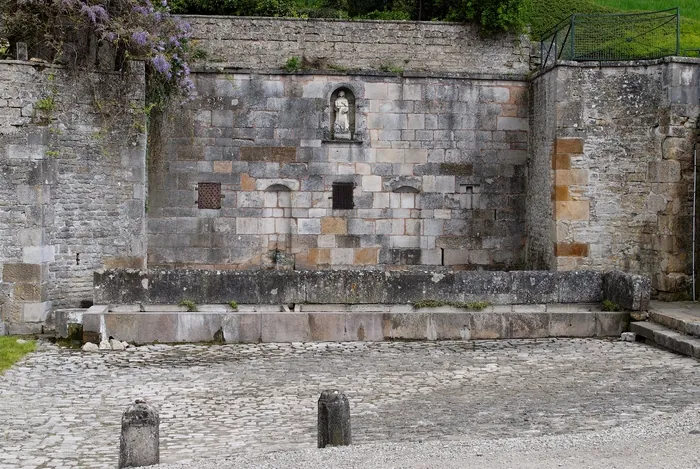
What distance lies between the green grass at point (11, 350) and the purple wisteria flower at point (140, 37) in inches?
192

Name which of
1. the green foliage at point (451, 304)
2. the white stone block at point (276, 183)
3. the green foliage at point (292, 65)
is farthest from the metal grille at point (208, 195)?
the green foliage at point (451, 304)

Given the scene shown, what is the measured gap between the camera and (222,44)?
17359mm

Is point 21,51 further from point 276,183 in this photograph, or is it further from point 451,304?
point 451,304

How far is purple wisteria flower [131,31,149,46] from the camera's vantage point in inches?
570

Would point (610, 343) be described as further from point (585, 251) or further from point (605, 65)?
point (605, 65)

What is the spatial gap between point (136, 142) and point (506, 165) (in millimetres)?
6915

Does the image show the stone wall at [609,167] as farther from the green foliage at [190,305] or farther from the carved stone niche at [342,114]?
the green foliage at [190,305]

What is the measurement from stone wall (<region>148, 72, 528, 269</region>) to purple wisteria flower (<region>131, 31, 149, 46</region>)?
2.43m

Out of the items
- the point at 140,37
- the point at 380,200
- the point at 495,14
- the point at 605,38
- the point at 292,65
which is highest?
the point at 495,14

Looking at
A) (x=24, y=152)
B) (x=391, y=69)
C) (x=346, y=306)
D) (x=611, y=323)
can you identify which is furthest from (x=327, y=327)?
(x=391, y=69)

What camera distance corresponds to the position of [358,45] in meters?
17.6

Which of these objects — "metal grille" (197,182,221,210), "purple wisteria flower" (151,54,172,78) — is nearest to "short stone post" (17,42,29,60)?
"purple wisteria flower" (151,54,172,78)

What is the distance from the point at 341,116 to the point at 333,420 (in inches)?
420

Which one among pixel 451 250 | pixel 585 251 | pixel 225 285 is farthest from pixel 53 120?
pixel 585 251
